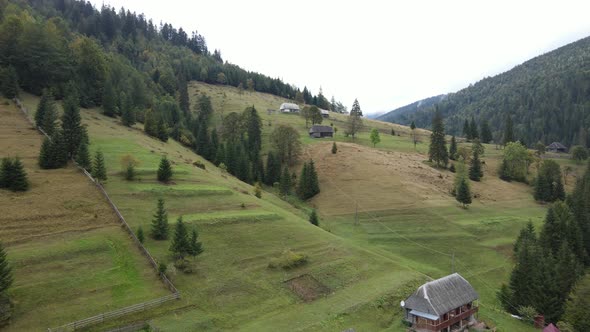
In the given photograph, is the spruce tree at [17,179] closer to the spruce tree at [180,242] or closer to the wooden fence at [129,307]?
the wooden fence at [129,307]

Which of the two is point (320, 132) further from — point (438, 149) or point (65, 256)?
point (65, 256)

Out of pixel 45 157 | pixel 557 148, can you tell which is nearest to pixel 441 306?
pixel 45 157

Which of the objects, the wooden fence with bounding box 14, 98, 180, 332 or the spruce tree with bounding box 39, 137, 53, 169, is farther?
the spruce tree with bounding box 39, 137, 53, 169

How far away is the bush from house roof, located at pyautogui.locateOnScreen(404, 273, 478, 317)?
12982mm

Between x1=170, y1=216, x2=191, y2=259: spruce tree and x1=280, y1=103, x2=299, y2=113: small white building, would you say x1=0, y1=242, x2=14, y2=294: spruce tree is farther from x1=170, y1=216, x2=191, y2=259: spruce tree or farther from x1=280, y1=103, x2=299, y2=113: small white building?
x1=280, y1=103, x2=299, y2=113: small white building

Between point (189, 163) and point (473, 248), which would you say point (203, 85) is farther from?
point (473, 248)

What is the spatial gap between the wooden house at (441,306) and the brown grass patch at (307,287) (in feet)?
28.3

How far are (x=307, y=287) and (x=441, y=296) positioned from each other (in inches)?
532

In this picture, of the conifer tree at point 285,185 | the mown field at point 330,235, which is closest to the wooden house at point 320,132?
the mown field at point 330,235

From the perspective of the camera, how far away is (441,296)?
41.8 m

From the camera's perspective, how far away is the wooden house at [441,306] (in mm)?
40203

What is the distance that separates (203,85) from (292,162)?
104400 mm

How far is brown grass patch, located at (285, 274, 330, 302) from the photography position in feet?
145

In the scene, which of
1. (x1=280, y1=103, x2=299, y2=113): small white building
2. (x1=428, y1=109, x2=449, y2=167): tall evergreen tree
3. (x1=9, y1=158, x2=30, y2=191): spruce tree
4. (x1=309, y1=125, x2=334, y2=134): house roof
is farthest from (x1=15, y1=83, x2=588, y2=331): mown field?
(x1=280, y1=103, x2=299, y2=113): small white building
